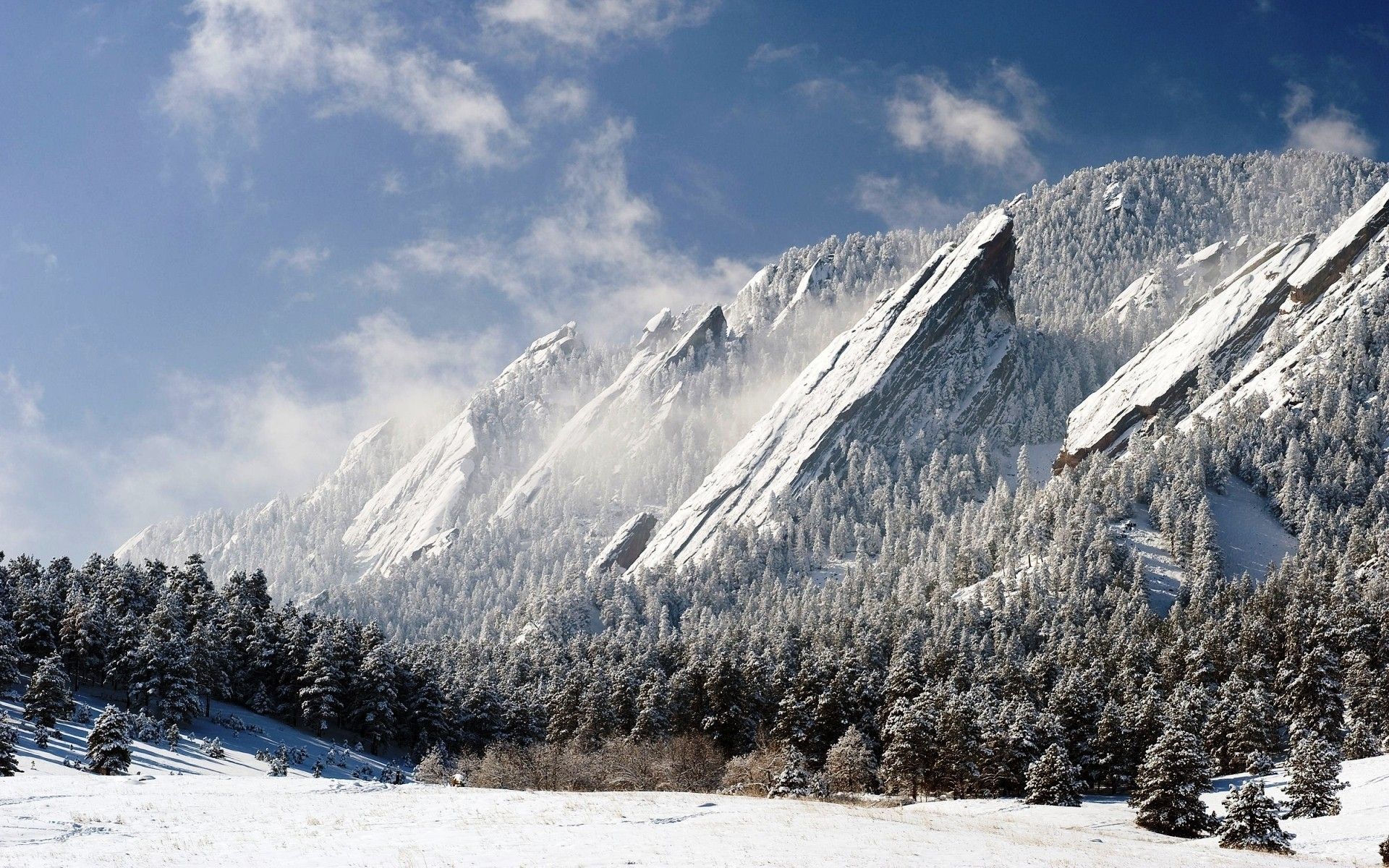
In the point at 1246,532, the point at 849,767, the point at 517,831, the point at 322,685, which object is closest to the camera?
the point at 517,831

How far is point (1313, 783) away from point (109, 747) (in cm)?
6218

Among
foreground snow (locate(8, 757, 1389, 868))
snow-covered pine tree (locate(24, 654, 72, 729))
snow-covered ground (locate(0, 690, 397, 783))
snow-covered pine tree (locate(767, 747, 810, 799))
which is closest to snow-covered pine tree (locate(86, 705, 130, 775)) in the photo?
snow-covered ground (locate(0, 690, 397, 783))

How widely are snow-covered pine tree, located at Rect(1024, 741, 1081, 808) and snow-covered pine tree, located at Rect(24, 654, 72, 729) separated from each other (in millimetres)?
60505

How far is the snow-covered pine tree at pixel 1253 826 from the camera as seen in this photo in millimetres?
41500

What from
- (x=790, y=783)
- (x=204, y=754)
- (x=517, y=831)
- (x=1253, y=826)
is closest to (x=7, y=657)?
(x=204, y=754)

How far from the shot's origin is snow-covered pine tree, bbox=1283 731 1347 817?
50875 mm

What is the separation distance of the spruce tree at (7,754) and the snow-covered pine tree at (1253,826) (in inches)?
2044

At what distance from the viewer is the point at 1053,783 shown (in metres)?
62.6

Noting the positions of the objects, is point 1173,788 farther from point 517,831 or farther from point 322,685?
point 322,685

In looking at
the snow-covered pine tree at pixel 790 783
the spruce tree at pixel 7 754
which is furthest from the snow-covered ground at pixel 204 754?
the snow-covered pine tree at pixel 790 783

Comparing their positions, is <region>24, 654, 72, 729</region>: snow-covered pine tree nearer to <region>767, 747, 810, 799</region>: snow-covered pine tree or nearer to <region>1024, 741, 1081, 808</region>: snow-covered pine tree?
<region>767, 747, 810, 799</region>: snow-covered pine tree

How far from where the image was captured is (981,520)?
7343 inches

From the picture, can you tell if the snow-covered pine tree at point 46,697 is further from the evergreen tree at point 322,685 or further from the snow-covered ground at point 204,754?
the evergreen tree at point 322,685

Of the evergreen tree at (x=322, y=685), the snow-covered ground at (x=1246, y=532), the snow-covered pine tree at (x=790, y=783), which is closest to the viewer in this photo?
the snow-covered pine tree at (x=790, y=783)
